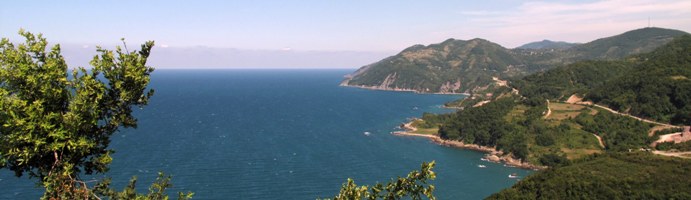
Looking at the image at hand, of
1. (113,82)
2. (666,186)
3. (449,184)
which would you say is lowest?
(449,184)

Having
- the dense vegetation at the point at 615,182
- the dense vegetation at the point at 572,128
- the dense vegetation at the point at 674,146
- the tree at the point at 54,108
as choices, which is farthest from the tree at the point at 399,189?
the dense vegetation at the point at 572,128

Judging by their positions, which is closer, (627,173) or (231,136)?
(627,173)

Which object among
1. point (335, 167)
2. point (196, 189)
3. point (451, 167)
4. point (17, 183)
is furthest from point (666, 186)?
point (17, 183)

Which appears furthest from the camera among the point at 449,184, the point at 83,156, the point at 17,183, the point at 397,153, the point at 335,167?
the point at 397,153

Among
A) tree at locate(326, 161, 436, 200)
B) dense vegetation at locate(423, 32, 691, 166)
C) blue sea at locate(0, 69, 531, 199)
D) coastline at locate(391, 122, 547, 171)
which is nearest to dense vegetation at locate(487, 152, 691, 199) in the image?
blue sea at locate(0, 69, 531, 199)

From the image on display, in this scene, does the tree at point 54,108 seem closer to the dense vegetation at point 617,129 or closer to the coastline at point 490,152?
the coastline at point 490,152

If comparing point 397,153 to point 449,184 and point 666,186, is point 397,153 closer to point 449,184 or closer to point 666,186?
point 449,184
